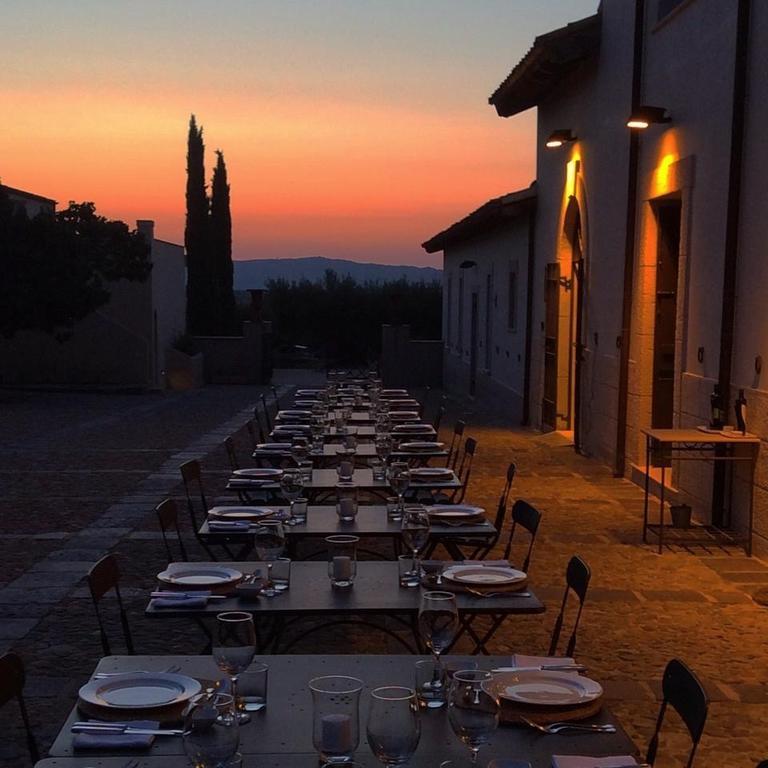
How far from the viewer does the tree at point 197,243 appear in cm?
3422

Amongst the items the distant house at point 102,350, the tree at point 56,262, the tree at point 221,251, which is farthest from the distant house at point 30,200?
the tree at point 56,262

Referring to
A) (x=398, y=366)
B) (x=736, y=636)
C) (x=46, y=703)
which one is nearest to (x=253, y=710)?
(x=46, y=703)

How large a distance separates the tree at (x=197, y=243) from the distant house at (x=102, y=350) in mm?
6970

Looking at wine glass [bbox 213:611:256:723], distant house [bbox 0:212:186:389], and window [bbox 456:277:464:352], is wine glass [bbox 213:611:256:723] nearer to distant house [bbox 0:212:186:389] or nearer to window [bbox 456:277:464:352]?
window [bbox 456:277:464:352]

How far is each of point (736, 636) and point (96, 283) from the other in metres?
20.0

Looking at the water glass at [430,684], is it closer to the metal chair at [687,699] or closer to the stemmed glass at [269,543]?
the metal chair at [687,699]

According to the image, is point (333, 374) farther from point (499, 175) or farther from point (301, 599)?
point (499, 175)

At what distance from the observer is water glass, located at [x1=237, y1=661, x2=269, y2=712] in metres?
2.97

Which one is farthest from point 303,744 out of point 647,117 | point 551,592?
point 647,117

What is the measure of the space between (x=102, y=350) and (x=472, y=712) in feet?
83.7

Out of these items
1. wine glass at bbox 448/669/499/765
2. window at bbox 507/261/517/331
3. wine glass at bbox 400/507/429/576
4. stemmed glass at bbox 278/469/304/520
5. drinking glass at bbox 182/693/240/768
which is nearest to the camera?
drinking glass at bbox 182/693/240/768

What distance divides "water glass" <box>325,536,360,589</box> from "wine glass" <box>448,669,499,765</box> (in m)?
1.82

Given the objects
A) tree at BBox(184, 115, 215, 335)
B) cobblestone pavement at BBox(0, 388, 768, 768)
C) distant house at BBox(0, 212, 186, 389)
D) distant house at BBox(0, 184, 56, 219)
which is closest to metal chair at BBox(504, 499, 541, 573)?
cobblestone pavement at BBox(0, 388, 768, 768)

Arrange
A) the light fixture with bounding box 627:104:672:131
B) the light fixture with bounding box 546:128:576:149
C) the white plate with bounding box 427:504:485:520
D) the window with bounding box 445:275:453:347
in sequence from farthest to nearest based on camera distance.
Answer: the window with bounding box 445:275:453:347 < the light fixture with bounding box 546:128:576:149 < the light fixture with bounding box 627:104:672:131 < the white plate with bounding box 427:504:485:520
